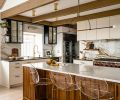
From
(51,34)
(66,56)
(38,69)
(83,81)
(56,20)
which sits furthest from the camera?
(66,56)

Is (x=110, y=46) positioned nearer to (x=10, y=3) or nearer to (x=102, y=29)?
(x=102, y=29)

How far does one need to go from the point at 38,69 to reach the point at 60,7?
7.63 ft

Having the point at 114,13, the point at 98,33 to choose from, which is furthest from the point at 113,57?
the point at 114,13

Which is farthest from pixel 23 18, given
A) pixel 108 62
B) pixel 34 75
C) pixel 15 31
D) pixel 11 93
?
pixel 108 62

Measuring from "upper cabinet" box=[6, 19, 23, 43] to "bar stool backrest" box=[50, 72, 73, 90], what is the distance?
11.3 feet

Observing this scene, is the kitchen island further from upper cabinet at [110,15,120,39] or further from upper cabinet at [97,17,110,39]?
upper cabinet at [97,17,110,39]

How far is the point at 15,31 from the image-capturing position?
6430mm

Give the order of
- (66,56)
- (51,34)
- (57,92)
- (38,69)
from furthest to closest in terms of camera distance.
Answer: (66,56)
(51,34)
(38,69)
(57,92)

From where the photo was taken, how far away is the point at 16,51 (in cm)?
659

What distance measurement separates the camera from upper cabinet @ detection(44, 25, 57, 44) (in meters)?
7.84

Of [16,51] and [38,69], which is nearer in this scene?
[38,69]

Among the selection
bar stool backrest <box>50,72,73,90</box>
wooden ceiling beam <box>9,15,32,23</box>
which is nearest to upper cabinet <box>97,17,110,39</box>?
wooden ceiling beam <box>9,15,32,23</box>

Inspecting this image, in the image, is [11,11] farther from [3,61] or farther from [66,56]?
[66,56]

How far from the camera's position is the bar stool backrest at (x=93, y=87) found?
261cm
